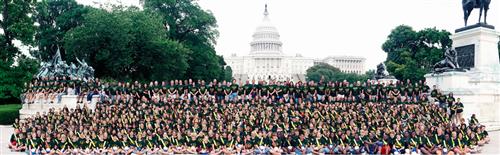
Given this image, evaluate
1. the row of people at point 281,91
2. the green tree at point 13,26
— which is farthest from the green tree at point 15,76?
the row of people at point 281,91

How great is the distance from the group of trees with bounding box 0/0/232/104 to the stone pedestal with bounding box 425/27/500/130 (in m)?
20.4

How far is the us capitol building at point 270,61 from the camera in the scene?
12625 cm

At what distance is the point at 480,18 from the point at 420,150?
11.3 meters

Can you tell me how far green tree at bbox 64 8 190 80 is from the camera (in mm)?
31172

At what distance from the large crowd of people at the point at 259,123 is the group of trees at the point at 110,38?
13700 mm

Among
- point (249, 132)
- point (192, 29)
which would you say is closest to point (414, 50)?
point (192, 29)

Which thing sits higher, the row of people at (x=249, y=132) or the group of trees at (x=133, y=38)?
the group of trees at (x=133, y=38)

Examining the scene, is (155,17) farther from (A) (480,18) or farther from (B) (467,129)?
(B) (467,129)

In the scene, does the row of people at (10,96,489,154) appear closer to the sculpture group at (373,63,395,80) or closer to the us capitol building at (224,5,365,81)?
the sculpture group at (373,63,395,80)

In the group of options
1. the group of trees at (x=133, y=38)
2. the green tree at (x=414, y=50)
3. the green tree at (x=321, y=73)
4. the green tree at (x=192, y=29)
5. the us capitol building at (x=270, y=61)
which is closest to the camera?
the group of trees at (x=133, y=38)

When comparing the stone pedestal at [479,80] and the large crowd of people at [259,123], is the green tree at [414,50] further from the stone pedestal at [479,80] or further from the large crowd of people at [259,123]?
the large crowd of people at [259,123]

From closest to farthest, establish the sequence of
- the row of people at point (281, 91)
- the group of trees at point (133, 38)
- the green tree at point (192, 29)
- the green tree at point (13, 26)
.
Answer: the row of people at point (281, 91), the green tree at point (13, 26), the group of trees at point (133, 38), the green tree at point (192, 29)

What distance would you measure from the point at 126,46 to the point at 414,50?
103 ft

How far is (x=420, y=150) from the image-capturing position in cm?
1257
